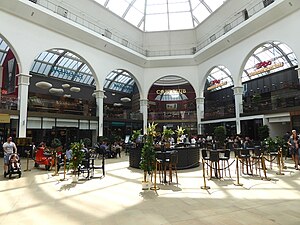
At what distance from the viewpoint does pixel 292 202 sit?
4875 millimetres

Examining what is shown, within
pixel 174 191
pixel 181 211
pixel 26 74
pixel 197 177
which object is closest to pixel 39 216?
pixel 181 211

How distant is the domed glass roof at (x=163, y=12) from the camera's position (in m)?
20.6

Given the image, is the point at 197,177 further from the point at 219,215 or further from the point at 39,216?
the point at 39,216

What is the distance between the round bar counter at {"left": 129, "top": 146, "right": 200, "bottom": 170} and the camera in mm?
9609

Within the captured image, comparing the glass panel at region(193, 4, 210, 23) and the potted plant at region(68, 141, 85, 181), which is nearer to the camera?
the potted plant at region(68, 141, 85, 181)

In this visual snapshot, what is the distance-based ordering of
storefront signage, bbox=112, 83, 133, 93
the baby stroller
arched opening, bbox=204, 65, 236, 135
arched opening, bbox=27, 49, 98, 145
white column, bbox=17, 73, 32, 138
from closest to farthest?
the baby stroller → white column, bbox=17, 73, 32, 138 → arched opening, bbox=27, 49, 98, 145 → arched opening, bbox=204, 65, 236, 135 → storefront signage, bbox=112, 83, 133, 93

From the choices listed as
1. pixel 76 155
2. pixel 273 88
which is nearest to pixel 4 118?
pixel 76 155

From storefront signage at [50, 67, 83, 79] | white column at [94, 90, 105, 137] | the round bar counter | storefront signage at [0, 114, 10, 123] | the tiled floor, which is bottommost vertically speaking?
the tiled floor

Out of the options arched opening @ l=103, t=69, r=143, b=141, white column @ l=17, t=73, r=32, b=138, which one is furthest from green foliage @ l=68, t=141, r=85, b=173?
arched opening @ l=103, t=69, r=143, b=141

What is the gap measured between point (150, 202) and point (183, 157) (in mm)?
4856

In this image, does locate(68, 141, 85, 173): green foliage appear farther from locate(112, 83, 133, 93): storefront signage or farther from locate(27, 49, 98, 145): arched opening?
locate(112, 83, 133, 93): storefront signage

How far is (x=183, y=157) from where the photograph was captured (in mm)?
9688

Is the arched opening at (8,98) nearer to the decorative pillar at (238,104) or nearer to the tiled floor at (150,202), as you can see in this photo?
the tiled floor at (150,202)

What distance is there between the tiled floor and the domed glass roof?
17827 millimetres
